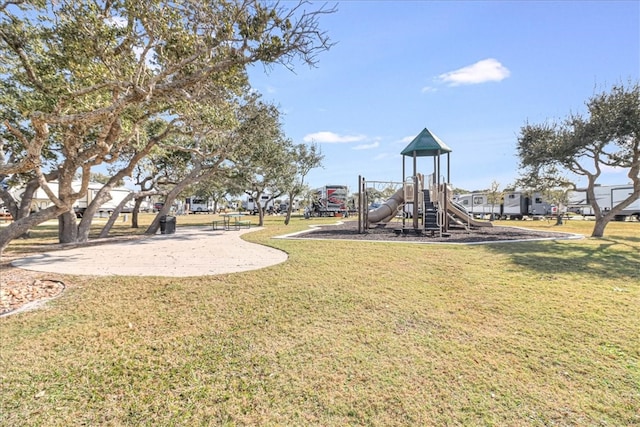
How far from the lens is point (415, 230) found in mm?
13930

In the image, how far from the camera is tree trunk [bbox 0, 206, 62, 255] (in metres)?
5.98

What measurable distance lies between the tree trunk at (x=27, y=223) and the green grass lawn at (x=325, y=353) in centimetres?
141

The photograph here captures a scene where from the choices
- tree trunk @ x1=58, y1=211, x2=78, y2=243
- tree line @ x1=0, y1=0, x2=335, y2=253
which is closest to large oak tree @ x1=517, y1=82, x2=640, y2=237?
tree line @ x1=0, y1=0, x2=335, y2=253

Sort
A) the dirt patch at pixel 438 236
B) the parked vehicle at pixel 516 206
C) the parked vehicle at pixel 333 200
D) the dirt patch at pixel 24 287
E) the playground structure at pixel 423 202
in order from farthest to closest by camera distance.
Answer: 1. the parked vehicle at pixel 333 200
2. the parked vehicle at pixel 516 206
3. the playground structure at pixel 423 202
4. the dirt patch at pixel 438 236
5. the dirt patch at pixel 24 287

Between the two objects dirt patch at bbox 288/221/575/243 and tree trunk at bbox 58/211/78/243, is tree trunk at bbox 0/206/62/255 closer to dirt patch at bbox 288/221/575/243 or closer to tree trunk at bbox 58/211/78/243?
tree trunk at bbox 58/211/78/243

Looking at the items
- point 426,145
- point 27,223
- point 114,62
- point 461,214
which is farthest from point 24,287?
point 461,214

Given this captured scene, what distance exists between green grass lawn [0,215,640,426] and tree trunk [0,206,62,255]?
141 cm

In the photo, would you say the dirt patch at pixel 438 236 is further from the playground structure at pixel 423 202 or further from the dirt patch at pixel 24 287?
the dirt patch at pixel 24 287

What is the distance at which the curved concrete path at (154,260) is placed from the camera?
21.6 feet

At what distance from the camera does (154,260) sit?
25.8ft

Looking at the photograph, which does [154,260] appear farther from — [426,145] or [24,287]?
[426,145]

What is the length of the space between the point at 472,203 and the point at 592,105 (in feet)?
95.0

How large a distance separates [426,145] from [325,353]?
1461 cm

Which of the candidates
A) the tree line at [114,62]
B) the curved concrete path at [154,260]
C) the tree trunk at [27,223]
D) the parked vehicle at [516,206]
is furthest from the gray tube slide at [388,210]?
the parked vehicle at [516,206]
